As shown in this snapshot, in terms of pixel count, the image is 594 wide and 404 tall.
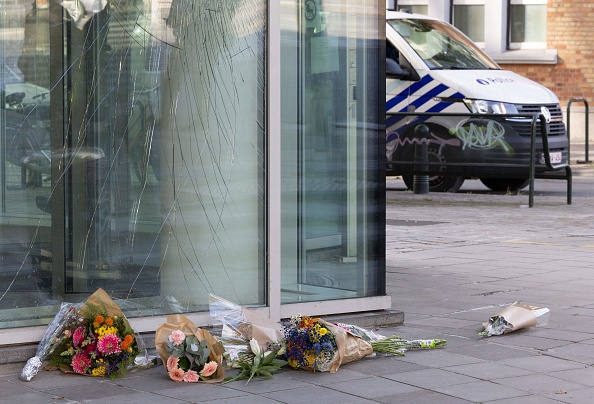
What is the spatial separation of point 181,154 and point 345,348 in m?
1.46

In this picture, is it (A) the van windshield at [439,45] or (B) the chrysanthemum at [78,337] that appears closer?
(B) the chrysanthemum at [78,337]

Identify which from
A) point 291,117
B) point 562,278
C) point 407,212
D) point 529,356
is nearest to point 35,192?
point 291,117

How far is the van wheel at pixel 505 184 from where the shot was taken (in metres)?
17.3

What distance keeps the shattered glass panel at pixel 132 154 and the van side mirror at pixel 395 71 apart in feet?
31.9

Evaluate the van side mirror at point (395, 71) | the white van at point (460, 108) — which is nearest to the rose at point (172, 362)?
the white van at point (460, 108)

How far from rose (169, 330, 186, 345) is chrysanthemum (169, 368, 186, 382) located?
0.15 m

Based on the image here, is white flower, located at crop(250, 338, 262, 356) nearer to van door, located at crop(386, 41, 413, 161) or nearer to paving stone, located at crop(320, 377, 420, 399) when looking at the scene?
paving stone, located at crop(320, 377, 420, 399)

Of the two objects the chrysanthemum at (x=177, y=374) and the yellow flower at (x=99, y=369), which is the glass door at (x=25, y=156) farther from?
the chrysanthemum at (x=177, y=374)

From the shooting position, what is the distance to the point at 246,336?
634 cm

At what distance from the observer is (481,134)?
1580 centimetres

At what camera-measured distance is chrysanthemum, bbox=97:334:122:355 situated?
5.81 m

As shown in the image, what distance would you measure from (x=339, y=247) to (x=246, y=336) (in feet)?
3.64

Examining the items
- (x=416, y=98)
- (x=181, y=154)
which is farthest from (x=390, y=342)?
(x=416, y=98)

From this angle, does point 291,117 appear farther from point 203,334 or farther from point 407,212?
point 407,212
